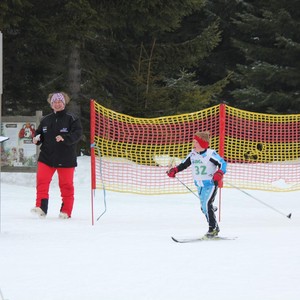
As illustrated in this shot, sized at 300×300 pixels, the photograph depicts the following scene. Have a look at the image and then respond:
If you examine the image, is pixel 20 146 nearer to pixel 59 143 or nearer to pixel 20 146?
pixel 20 146

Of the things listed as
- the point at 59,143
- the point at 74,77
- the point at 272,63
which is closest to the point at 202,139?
the point at 59,143

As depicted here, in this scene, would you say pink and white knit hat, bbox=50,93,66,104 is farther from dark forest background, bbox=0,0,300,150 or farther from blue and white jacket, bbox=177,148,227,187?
dark forest background, bbox=0,0,300,150

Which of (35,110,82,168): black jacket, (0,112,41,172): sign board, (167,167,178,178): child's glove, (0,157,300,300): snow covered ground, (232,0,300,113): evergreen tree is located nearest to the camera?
(0,157,300,300): snow covered ground

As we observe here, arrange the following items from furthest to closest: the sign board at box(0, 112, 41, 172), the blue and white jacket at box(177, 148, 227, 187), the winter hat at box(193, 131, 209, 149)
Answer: the sign board at box(0, 112, 41, 172), the winter hat at box(193, 131, 209, 149), the blue and white jacket at box(177, 148, 227, 187)

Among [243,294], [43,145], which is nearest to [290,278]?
[243,294]

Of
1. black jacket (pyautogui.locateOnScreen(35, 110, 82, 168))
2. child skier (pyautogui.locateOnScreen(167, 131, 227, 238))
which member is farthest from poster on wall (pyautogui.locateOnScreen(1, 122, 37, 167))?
child skier (pyautogui.locateOnScreen(167, 131, 227, 238))

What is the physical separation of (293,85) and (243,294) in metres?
25.0

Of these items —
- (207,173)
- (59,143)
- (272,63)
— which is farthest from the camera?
(272,63)

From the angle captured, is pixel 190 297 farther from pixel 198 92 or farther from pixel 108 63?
pixel 108 63

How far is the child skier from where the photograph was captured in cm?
831

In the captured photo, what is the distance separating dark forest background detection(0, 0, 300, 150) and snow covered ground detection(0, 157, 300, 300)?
24.1 ft

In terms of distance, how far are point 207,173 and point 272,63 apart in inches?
947

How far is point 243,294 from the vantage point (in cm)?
534

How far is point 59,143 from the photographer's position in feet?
32.8
